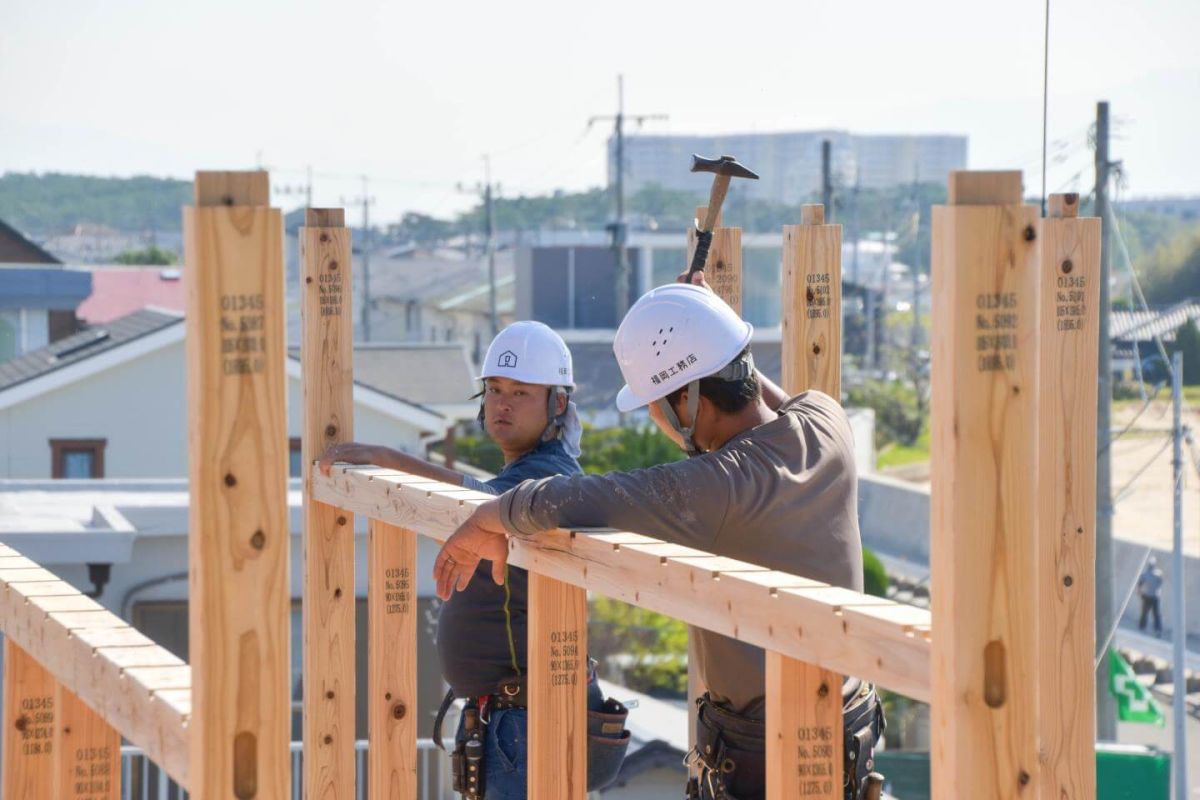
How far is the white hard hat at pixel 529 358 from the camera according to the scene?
15.0 feet

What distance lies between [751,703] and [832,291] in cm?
170

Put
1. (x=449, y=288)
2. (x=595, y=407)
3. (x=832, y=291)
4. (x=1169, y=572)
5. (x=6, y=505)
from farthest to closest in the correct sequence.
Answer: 1. (x=449, y=288)
2. (x=595, y=407)
3. (x=1169, y=572)
4. (x=6, y=505)
5. (x=832, y=291)

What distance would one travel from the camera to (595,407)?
1462 inches

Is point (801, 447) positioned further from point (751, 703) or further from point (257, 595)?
point (257, 595)

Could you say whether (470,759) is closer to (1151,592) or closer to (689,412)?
(689,412)

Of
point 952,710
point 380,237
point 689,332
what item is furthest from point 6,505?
point 380,237

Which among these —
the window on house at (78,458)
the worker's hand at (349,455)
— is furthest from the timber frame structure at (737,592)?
the window on house at (78,458)

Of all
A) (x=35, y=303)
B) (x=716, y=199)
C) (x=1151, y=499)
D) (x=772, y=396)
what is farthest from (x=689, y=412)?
(x=1151, y=499)

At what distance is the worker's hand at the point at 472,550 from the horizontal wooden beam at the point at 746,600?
0.13 ft

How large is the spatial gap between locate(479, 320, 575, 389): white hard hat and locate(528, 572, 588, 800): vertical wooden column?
120cm

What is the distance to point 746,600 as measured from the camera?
265 centimetres

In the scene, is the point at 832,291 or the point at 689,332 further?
the point at 832,291

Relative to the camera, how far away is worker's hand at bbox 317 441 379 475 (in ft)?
14.8

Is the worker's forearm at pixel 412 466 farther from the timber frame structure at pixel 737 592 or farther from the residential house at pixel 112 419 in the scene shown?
the residential house at pixel 112 419
